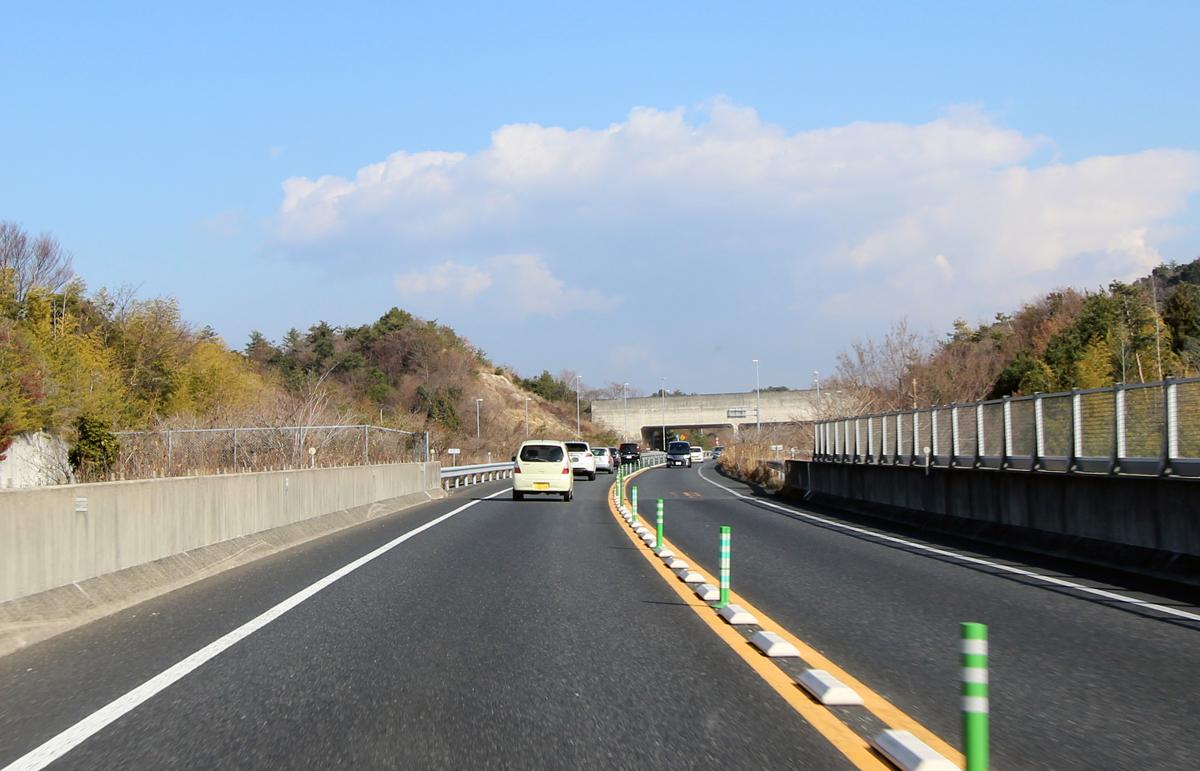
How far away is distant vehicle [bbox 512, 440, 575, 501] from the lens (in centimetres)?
3381

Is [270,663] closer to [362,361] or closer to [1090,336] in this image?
[1090,336]

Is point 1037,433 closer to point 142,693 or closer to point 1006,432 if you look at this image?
point 1006,432

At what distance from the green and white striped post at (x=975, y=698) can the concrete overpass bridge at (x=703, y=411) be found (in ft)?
338

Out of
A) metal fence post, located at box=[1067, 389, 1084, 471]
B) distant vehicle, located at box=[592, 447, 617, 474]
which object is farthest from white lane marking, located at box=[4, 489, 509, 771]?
distant vehicle, located at box=[592, 447, 617, 474]

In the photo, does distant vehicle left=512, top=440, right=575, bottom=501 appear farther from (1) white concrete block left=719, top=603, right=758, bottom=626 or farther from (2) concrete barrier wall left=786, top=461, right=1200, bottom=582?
(1) white concrete block left=719, top=603, right=758, bottom=626

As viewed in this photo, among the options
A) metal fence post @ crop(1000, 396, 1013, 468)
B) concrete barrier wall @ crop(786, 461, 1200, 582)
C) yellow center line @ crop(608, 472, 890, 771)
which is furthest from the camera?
metal fence post @ crop(1000, 396, 1013, 468)

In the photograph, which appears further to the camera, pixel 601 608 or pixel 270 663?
pixel 601 608

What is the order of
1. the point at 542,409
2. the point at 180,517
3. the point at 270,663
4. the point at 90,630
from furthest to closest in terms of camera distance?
the point at 542,409 → the point at 180,517 → the point at 90,630 → the point at 270,663

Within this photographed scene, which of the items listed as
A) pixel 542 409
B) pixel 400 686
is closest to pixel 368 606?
pixel 400 686

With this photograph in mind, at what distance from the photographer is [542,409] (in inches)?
5655

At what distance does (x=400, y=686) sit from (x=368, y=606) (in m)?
4.06

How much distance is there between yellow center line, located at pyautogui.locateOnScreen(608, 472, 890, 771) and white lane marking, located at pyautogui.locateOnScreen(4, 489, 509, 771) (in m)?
3.89

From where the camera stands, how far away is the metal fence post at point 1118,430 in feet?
50.7

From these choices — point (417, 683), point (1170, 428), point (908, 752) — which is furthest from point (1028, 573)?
point (908, 752)
